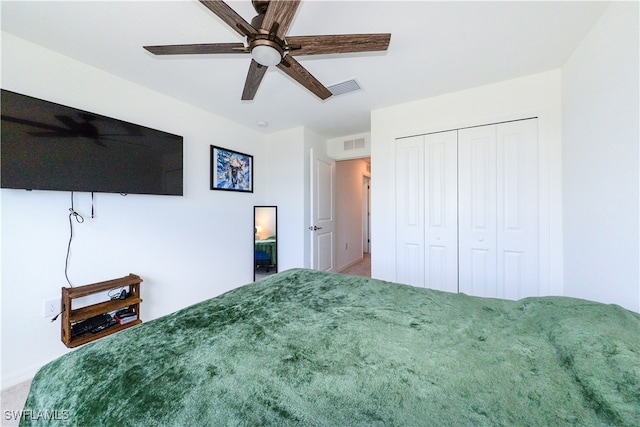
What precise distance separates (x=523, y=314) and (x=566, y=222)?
1.52 m

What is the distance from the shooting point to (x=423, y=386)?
658 mm

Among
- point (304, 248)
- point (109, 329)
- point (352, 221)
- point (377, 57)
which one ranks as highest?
point (377, 57)

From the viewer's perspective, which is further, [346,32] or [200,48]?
[346,32]

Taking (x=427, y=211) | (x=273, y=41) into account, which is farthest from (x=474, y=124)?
(x=273, y=41)

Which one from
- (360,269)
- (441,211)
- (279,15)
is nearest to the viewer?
(279,15)

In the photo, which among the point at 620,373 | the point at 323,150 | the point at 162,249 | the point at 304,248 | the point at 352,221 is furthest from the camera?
the point at 352,221

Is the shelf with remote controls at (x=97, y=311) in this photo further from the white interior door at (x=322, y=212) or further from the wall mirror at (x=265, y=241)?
the white interior door at (x=322, y=212)

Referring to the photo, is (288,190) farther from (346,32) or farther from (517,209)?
(517,209)

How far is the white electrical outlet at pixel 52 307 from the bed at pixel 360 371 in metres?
1.42

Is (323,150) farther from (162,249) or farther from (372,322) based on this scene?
(372,322)

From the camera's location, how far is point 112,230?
208 cm

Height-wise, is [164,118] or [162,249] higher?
[164,118]

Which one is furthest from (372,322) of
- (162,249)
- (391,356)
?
(162,249)

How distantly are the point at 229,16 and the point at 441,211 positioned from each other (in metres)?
2.41
